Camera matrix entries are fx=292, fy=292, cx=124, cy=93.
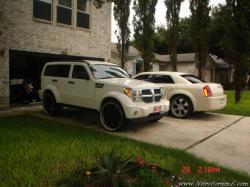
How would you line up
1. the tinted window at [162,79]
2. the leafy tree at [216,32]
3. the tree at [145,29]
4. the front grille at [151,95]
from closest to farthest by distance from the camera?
the front grille at [151,95], the tinted window at [162,79], the tree at [145,29], the leafy tree at [216,32]

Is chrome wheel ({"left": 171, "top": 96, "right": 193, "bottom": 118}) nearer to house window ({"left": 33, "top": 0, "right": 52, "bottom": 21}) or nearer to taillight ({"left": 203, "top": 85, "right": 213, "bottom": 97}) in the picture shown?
taillight ({"left": 203, "top": 85, "right": 213, "bottom": 97})

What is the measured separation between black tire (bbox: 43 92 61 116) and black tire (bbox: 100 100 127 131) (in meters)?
2.53

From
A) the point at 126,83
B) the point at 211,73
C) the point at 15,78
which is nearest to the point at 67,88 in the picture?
the point at 126,83

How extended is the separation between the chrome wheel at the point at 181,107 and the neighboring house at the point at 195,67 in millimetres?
24505

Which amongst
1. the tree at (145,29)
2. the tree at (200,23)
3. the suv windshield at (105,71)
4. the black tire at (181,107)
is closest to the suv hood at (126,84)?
the suv windshield at (105,71)

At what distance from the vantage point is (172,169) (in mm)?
5090

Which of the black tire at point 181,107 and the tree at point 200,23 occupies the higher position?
the tree at point 200,23

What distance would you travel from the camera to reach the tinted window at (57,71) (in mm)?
9797

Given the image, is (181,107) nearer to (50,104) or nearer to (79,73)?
(79,73)

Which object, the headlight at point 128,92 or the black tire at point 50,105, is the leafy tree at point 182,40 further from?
the headlight at point 128,92

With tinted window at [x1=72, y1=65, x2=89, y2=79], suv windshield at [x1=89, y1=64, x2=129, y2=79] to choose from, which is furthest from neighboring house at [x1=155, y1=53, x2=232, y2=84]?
tinted window at [x1=72, y1=65, x2=89, y2=79]

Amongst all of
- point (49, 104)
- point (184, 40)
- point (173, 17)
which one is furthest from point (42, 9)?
point (184, 40)

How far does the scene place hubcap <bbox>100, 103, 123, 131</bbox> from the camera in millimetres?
7969

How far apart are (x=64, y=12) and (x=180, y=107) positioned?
26.1 feet
